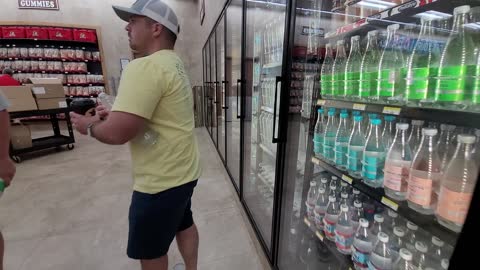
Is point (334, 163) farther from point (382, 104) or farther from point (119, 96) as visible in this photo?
point (119, 96)

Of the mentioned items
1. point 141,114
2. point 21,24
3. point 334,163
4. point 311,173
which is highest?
point 21,24

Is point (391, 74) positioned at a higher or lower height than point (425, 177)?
higher

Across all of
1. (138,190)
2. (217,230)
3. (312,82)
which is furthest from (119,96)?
(217,230)

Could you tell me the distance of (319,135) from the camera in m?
1.30

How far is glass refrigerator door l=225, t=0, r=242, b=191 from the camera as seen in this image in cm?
279

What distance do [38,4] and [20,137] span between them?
526 cm

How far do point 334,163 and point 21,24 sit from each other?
910 cm

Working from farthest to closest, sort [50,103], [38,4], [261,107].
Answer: [38,4]
[50,103]
[261,107]

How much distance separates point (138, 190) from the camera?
1.08 m

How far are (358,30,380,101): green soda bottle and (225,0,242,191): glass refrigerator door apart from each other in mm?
1482

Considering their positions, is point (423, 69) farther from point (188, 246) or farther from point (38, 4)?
point (38, 4)

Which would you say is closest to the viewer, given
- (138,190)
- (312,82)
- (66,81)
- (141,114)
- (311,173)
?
(141,114)

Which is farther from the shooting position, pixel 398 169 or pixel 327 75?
pixel 327 75

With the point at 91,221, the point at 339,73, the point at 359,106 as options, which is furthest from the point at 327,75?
the point at 91,221
